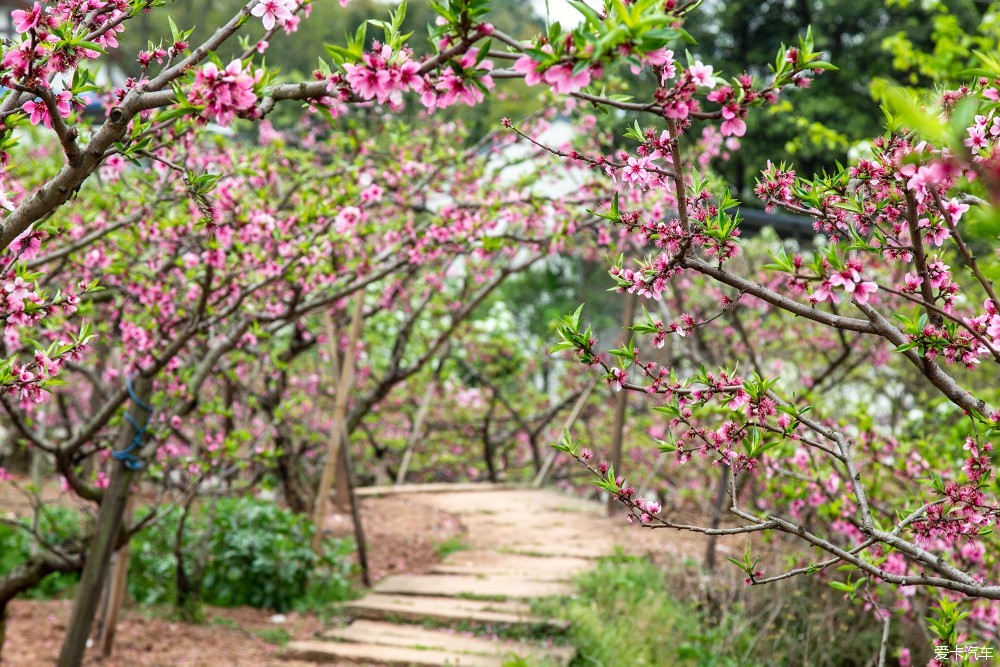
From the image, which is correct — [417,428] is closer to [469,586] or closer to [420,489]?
[420,489]

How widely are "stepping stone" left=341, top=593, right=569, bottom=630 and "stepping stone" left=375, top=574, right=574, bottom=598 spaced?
6cm

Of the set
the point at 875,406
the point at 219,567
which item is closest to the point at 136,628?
the point at 219,567

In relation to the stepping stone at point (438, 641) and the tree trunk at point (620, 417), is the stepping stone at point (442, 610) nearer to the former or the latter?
the stepping stone at point (438, 641)

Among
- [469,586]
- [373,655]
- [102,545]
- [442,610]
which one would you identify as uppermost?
[102,545]

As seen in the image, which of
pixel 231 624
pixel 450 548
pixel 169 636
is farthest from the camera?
pixel 450 548

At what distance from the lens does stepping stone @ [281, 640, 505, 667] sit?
5059mm

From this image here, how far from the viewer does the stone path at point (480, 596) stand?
5.27m

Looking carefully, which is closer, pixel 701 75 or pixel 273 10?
pixel 701 75

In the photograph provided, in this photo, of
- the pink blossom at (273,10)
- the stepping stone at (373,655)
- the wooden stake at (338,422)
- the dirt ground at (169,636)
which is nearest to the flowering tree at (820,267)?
the pink blossom at (273,10)

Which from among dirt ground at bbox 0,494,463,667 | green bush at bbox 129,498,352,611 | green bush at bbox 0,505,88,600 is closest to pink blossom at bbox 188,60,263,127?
dirt ground at bbox 0,494,463,667

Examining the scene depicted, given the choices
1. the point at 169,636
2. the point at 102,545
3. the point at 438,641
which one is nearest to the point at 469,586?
the point at 438,641

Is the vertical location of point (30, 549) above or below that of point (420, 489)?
below

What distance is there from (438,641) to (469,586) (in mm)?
972

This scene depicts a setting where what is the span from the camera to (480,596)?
6195mm
